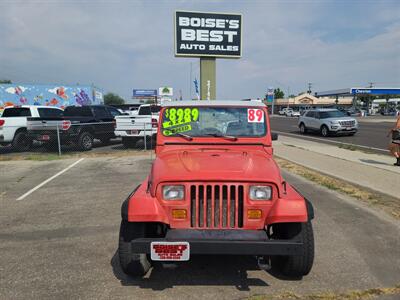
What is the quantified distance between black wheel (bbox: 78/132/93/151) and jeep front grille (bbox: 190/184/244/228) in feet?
40.7

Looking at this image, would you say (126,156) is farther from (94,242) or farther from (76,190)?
(94,242)

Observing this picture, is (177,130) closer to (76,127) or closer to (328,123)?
(76,127)

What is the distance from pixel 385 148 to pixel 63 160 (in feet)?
43.1

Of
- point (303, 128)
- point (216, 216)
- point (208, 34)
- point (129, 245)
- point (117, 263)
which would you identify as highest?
point (208, 34)

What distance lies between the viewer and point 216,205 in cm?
336

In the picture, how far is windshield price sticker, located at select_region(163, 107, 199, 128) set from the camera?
4.73m

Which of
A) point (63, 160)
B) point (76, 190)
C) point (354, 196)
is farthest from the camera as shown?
point (63, 160)

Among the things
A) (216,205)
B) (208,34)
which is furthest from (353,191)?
(208,34)

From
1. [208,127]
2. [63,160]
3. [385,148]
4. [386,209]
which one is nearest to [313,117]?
[385,148]

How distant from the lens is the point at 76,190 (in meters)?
7.99

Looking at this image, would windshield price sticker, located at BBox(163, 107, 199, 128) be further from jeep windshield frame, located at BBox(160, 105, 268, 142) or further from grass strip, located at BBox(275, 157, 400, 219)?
grass strip, located at BBox(275, 157, 400, 219)

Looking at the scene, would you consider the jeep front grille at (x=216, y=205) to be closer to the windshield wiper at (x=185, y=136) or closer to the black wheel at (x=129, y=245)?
the black wheel at (x=129, y=245)

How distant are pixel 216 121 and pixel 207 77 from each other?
1697cm

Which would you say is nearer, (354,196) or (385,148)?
(354,196)
